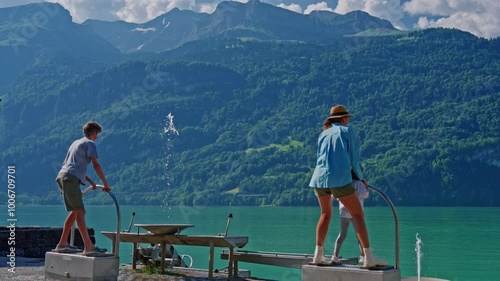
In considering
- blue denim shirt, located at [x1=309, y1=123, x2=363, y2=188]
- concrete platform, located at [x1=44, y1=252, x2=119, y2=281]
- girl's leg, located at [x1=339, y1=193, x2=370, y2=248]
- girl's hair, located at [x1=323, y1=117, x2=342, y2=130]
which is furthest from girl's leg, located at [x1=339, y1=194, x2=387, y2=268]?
concrete platform, located at [x1=44, y1=252, x2=119, y2=281]

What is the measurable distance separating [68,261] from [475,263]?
46641 mm

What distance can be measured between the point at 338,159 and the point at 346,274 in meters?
1.09

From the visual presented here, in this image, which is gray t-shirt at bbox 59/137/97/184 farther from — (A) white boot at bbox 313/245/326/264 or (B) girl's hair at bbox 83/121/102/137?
(A) white boot at bbox 313/245/326/264

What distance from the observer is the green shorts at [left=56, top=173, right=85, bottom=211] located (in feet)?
26.9

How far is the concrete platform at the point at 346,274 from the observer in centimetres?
668

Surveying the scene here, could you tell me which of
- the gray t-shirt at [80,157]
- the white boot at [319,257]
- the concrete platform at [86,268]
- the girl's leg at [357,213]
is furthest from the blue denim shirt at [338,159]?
the gray t-shirt at [80,157]

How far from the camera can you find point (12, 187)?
10086 millimetres

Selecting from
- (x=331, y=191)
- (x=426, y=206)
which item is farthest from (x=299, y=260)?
(x=426, y=206)

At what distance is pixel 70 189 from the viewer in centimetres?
823

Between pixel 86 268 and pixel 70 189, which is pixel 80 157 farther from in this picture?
pixel 86 268

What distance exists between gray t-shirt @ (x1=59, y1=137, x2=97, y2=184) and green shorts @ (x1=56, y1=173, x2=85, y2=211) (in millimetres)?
55

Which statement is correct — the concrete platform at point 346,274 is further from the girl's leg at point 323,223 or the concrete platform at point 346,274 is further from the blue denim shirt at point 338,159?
the blue denim shirt at point 338,159

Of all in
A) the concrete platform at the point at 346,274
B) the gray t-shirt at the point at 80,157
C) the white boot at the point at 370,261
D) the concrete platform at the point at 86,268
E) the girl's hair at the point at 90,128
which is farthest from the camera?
the girl's hair at the point at 90,128

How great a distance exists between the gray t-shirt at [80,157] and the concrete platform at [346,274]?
2709 millimetres
